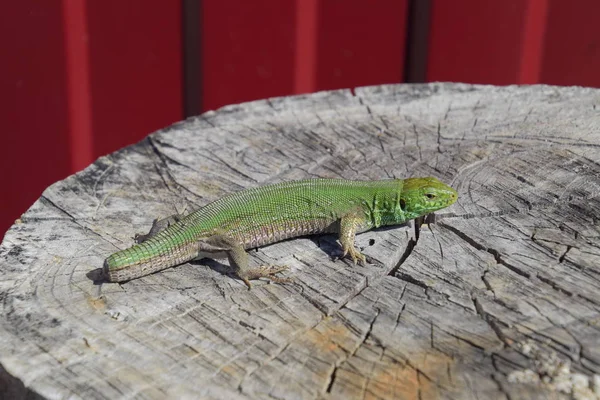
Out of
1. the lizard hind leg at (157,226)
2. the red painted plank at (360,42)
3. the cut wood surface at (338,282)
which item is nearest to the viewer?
the cut wood surface at (338,282)

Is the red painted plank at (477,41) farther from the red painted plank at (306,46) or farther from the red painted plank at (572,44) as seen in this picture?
the red painted plank at (306,46)

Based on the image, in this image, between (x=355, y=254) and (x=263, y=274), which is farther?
(x=355, y=254)

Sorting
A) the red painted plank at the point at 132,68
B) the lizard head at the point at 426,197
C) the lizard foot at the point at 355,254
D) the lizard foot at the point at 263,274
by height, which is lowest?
the lizard foot at the point at 263,274

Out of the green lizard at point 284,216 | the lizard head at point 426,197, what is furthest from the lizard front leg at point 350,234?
the lizard head at point 426,197

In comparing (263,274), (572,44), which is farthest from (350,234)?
(572,44)

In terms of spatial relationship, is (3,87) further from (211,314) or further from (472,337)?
(472,337)

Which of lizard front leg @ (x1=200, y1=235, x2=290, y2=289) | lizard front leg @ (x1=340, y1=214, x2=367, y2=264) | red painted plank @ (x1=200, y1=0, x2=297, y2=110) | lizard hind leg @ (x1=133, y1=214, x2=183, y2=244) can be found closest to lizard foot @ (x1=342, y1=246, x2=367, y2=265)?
lizard front leg @ (x1=340, y1=214, x2=367, y2=264)

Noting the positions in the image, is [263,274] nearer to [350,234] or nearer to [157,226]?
[350,234]
